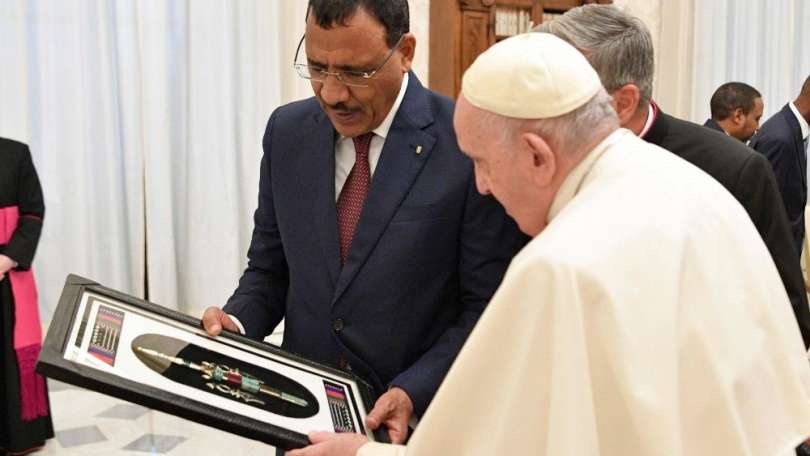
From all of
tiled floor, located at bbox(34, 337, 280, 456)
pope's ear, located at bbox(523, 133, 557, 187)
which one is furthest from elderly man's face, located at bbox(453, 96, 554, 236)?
tiled floor, located at bbox(34, 337, 280, 456)

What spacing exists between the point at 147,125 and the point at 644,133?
435 centimetres

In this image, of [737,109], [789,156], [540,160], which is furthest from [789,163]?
[540,160]

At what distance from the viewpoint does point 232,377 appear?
1750mm

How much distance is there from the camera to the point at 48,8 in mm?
5609

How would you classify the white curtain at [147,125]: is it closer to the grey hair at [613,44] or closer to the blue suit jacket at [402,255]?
the blue suit jacket at [402,255]

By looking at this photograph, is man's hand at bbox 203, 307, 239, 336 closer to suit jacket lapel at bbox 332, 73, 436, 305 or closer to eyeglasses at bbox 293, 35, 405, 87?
suit jacket lapel at bbox 332, 73, 436, 305

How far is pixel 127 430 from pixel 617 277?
4172mm

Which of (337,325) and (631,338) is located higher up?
(631,338)

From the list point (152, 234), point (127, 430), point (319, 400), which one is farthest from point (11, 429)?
point (319, 400)

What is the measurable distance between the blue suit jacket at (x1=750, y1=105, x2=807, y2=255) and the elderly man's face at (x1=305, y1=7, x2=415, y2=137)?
3791mm

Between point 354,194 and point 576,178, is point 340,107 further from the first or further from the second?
point 576,178

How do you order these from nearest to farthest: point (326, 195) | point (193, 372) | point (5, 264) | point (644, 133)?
point (193, 372)
point (326, 195)
point (644, 133)
point (5, 264)

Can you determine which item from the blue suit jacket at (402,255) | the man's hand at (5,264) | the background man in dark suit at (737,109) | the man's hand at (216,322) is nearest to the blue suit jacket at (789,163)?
the background man in dark suit at (737,109)

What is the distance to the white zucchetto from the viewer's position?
53.7 inches
